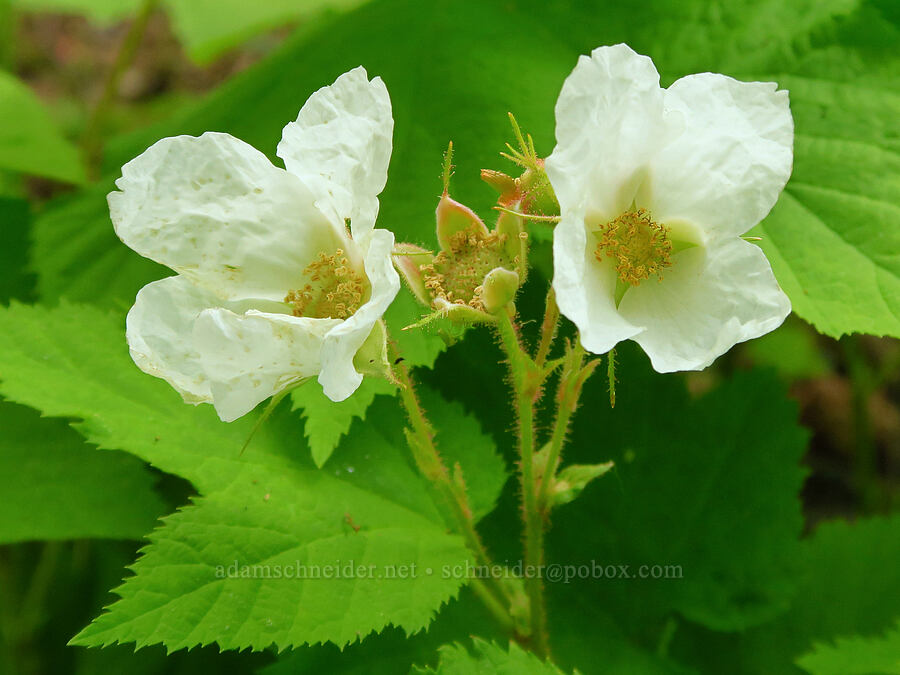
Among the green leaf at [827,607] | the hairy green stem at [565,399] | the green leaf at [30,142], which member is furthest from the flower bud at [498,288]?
the green leaf at [30,142]

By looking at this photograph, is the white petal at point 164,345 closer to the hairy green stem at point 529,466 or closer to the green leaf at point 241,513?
the green leaf at point 241,513

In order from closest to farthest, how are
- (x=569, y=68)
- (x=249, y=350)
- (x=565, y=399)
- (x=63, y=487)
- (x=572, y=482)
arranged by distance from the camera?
(x=249, y=350) < (x=565, y=399) < (x=572, y=482) < (x=63, y=487) < (x=569, y=68)

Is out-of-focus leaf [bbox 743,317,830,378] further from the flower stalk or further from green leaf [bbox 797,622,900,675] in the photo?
the flower stalk

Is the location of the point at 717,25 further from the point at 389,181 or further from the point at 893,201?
the point at 389,181

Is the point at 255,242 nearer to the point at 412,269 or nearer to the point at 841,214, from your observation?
the point at 412,269

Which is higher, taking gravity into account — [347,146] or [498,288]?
[347,146]

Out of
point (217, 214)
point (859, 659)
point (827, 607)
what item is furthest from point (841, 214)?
point (217, 214)
